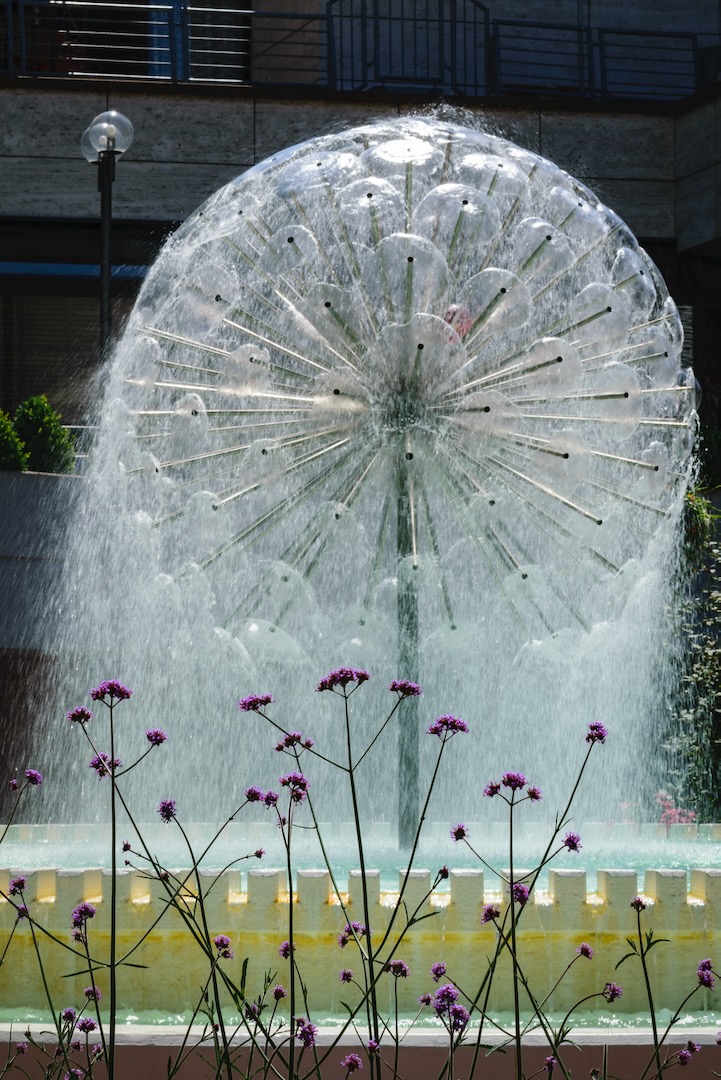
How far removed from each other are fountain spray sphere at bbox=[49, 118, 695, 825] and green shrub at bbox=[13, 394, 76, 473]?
6.06m

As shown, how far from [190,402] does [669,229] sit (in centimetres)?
1175

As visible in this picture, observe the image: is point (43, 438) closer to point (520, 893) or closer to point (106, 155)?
point (106, 155)

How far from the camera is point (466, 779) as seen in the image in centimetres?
1196

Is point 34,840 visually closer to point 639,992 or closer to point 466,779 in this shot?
point 639,992

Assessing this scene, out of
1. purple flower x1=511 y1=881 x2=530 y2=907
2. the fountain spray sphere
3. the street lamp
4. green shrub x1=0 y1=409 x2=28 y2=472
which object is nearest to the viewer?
purple flower x1=511 y1=881 x2=530 y2=907

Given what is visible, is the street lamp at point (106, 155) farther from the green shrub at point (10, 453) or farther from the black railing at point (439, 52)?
the black railing at point (439, 52)

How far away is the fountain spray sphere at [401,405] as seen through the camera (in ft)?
23.9

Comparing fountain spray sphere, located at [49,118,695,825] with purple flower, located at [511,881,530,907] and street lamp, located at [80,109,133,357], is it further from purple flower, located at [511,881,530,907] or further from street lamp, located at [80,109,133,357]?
street lamp, located at [80,109,133,357]

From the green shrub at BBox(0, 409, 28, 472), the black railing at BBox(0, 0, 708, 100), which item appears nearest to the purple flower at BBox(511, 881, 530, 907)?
the green shrub at BBox(0, 409, 28, 472)

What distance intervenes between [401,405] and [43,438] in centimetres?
764

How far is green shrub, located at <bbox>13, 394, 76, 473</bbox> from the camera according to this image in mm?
14156

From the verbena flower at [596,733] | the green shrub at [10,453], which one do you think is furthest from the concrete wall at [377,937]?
the green shrub at [10,453]

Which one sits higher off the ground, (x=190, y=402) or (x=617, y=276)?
(x=617, y=276)

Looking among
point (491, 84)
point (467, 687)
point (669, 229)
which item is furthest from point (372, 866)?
point (491, 84)
